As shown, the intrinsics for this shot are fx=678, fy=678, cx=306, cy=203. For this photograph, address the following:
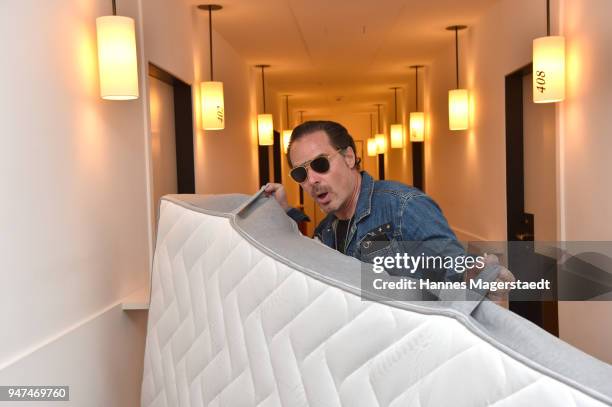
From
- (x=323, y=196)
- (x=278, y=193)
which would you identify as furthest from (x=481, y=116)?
(x=323, y=196)

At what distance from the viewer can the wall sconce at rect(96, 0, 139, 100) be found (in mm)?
2738

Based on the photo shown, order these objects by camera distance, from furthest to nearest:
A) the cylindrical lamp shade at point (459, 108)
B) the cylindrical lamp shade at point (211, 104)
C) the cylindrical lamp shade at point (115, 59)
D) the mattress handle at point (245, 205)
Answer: the cylindrical lamp shade at point (459, 108)
the cylindrical lamp shade at point (211, 104)
the cylindrical lamp shade at point (115, 59)
the mattress handle at point (245, 205)

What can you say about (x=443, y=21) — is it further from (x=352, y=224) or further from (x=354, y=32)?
(x=352, y=224)

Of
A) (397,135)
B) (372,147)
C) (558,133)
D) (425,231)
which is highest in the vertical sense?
(397,135)

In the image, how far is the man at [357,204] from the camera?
165 cm

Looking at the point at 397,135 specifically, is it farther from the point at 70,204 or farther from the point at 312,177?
the point at 312,177

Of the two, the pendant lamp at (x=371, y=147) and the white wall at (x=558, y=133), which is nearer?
the white wall at (x=558, y=133)

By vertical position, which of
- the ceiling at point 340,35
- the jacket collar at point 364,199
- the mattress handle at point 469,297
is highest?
the ceiling at point 340,35

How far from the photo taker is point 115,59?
2.76 meters

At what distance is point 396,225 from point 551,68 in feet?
7.65

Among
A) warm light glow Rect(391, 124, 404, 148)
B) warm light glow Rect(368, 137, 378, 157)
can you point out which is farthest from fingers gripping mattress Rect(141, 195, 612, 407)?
warm light glow Rect(368, 137, 378, 157)

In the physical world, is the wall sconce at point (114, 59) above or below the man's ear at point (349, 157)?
above

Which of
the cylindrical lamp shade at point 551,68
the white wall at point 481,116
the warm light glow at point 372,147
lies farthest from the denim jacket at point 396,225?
the warm light glow at point 372,147

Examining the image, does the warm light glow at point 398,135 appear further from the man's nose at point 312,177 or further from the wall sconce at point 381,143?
Answer: the man's nose at point 312,177
